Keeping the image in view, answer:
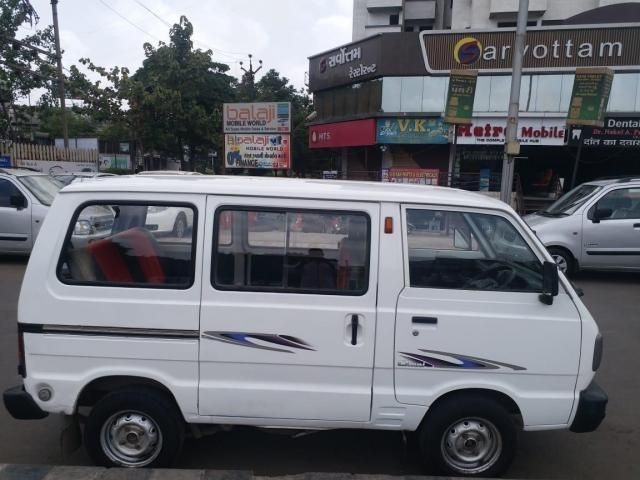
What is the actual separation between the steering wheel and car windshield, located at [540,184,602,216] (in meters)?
6.62

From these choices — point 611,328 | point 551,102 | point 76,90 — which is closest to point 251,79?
point 76,90

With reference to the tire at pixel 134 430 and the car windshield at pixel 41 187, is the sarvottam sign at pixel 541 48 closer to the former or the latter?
the car windshield at pixel 41 187

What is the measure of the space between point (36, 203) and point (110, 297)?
7.82 m

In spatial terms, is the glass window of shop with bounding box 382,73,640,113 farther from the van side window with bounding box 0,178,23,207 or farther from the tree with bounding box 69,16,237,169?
the van side window with bounding box 0,178,23,207

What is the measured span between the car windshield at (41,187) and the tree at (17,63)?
10.7m

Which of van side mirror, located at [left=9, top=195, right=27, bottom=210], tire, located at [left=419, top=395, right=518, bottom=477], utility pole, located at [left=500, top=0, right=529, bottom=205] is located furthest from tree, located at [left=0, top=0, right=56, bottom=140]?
tire, located at [left=419, top=395, right=518, bottom=477]

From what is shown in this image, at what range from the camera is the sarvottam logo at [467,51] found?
69.2ft

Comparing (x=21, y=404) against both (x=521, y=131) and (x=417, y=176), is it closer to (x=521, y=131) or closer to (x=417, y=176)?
(x=417, y=176)

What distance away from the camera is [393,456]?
3.58 metres

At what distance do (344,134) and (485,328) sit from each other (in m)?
21.7

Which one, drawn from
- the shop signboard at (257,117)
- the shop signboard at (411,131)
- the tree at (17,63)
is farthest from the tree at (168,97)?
the shop signboard at (411,131)

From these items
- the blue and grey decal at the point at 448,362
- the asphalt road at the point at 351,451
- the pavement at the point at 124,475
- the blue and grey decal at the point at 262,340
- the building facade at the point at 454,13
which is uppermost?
the building facade at the point at 454,13

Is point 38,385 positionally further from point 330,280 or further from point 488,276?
point 488,276

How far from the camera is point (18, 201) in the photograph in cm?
960
